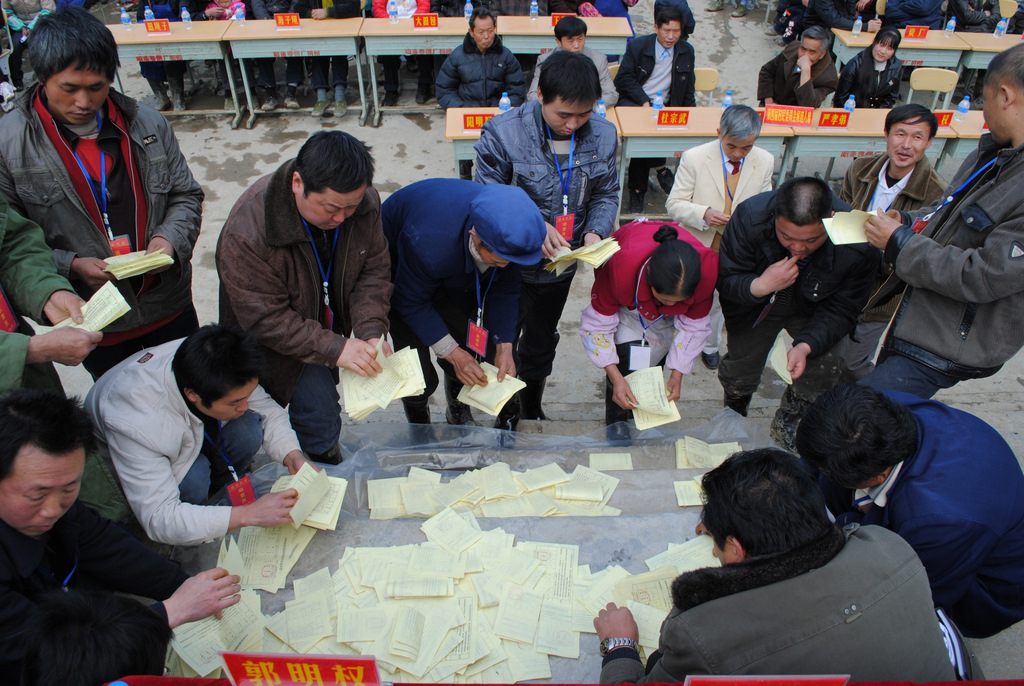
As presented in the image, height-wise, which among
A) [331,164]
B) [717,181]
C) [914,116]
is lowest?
[717,181]

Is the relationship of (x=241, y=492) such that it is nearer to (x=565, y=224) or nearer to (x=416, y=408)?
(x=416, y=408)

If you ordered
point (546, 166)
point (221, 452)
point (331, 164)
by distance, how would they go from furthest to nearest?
point (546, 166)
point (221, 452)
point (331, 164)

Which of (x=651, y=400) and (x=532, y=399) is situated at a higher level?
(x=651, y=400)

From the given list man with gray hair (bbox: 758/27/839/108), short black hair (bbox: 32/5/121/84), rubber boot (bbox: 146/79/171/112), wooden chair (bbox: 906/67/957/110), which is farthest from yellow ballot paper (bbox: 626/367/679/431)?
rubber boot (bbox: 146/79/171/112)

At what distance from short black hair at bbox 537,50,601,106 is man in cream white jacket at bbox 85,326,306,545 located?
62.0 inches

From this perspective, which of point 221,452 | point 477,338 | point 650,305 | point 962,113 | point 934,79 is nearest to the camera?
point 221,452

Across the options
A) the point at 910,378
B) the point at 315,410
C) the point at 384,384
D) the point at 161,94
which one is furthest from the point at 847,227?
the point at 161,94

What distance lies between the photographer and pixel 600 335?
9.09 feet

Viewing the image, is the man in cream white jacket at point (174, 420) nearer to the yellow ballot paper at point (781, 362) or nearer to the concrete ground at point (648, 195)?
the concrete ground at point (648, 195)

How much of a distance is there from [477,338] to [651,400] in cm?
76

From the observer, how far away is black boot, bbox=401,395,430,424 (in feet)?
10.0

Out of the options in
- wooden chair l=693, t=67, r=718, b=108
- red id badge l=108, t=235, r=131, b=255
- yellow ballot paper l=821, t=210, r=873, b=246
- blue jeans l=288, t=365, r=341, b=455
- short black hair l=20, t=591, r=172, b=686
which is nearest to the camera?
short black hair l=20, t=591, r=172, b=686

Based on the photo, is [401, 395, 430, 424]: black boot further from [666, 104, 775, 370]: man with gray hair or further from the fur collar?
the fur collar

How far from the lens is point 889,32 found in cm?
518
